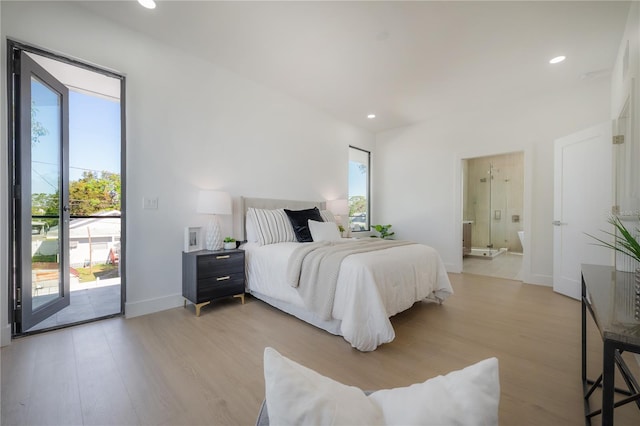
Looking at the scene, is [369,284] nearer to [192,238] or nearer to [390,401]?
[390,401]

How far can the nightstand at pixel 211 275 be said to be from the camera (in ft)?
8.68

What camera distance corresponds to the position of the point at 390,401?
1.79 feet

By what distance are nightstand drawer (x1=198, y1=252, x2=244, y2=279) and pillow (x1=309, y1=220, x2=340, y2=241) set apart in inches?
35.7

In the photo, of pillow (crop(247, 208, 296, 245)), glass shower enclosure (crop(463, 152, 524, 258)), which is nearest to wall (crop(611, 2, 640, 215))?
pillow (crop(247, 208, 296, 245))

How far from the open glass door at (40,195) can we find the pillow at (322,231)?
2570mm

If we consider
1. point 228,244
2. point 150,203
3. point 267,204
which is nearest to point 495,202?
point 267,204

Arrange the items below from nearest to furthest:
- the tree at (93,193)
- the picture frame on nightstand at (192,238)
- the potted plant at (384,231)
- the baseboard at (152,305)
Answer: the baseboard at (152,305), the picture frame on nightstand at (192,238), the tree at (93,193), the potted plant at (384,231)

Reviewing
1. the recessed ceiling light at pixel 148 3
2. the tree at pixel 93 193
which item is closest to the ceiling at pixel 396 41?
the recessed ceiling light at pixel 148 3

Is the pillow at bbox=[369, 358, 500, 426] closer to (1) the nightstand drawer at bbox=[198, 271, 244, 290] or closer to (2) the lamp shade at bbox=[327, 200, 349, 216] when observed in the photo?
(1) the nightstand drawer at bbox=[198, 271, 244, 290]

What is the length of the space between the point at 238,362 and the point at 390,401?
1584 mm

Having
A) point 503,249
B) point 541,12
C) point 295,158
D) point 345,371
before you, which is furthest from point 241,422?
point 503,249

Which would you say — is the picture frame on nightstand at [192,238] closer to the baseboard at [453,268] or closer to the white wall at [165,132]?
the white wall at [165,132]

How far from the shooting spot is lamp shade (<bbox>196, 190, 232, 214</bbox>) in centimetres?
288

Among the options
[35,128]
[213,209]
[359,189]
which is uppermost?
[35,128]
